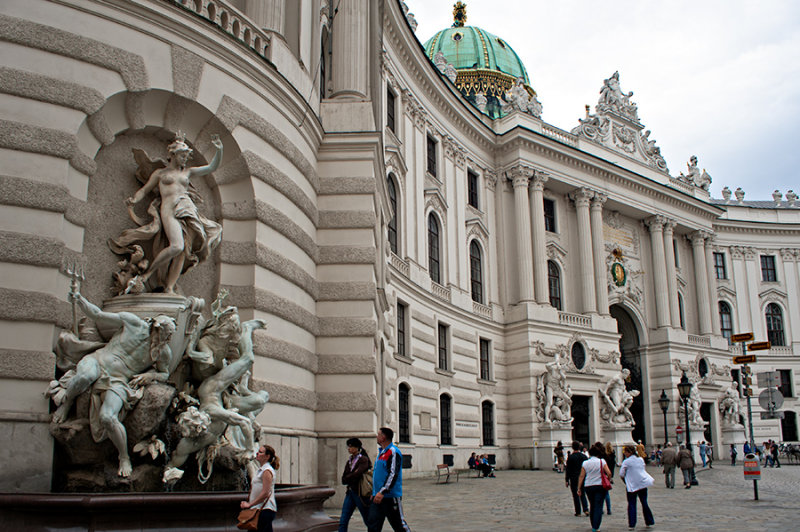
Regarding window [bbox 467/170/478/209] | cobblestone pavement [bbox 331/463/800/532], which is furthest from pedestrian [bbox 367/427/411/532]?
window [bbox 467/170/478/209]

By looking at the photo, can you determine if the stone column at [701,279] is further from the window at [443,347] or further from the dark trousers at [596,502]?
the dark trousers at [596,502]

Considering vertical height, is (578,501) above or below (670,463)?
below

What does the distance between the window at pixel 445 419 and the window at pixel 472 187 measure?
11.2 meters

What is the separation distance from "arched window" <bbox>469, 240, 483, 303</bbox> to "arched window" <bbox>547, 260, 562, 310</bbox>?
497 centimetres

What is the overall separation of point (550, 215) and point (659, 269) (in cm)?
902

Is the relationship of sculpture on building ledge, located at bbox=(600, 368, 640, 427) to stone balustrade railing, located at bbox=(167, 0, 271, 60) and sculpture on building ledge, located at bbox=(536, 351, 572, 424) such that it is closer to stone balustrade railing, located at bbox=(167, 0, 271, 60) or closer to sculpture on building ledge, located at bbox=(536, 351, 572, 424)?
sculpture on building ledge, located at bbox=(536, 351, 572, 424)

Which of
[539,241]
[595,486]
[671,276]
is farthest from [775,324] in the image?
[595,486]

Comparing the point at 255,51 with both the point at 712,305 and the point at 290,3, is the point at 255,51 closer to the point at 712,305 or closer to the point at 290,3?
the point at 290,3

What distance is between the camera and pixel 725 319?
178 feet

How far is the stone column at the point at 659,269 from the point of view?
4466cm

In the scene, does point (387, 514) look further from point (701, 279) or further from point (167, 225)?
point (701, 279)

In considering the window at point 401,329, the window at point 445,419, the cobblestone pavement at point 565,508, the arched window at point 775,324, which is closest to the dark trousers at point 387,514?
the cobblestone pavement at point 565,508

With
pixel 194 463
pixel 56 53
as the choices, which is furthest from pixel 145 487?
pixel 56 53

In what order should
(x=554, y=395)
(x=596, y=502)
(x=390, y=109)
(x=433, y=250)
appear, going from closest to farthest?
(x=596, y=502), (x=390, y=109), (x=433, y=250), (x=554, y=395)
